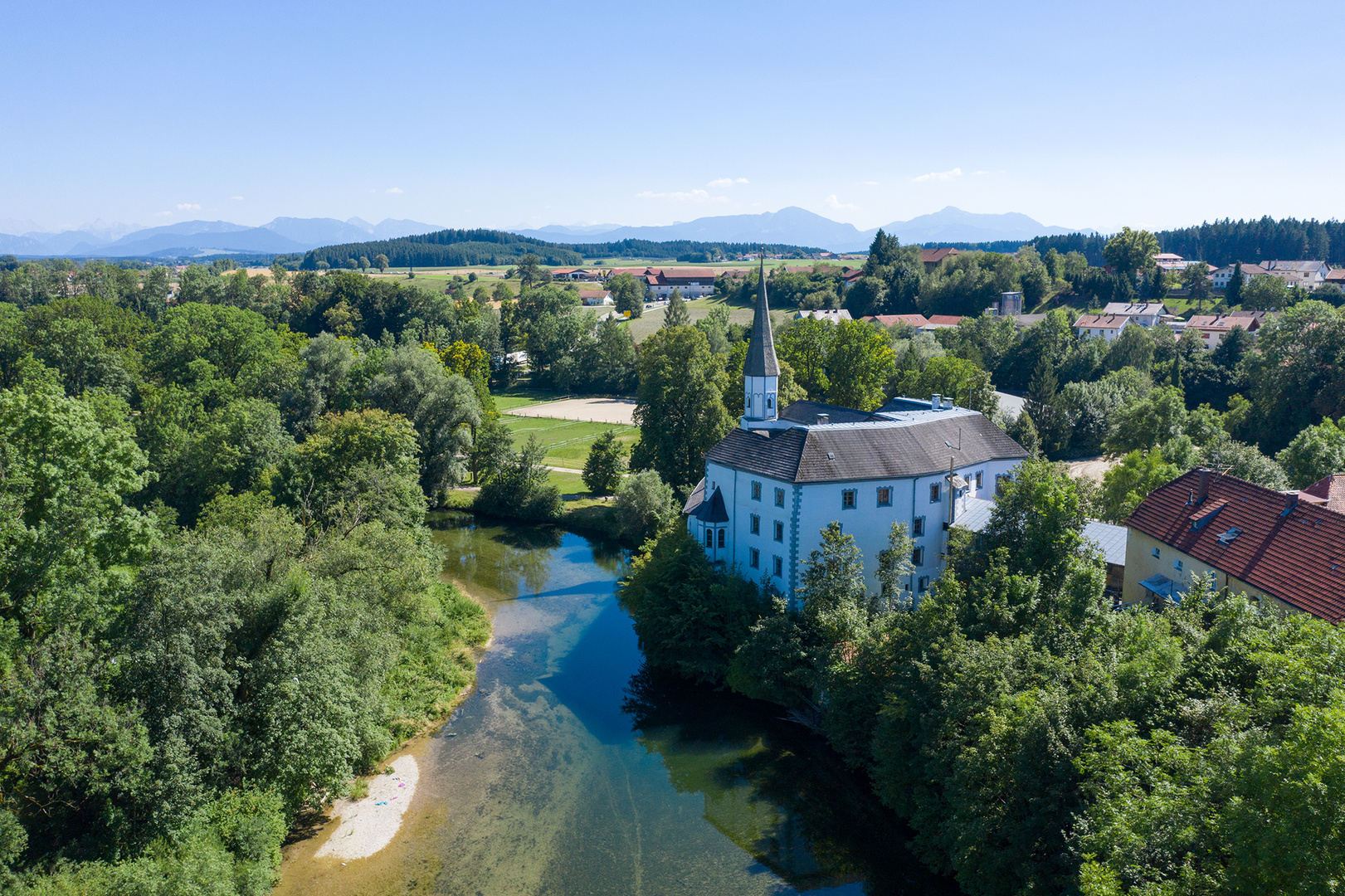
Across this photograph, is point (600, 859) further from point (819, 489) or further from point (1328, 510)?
point (1328, 510)

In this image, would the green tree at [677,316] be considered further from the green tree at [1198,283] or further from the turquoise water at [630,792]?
the green tree at [1198,283]

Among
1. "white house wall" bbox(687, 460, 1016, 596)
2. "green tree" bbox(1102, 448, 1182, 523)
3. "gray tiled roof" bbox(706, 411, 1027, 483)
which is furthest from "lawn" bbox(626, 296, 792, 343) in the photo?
"white house wall" bbox(687, 460, 1016, 596)

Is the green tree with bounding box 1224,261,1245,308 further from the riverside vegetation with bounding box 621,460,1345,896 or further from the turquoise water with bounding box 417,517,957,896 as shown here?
the turquoise water with bounding box 417,517,957,896

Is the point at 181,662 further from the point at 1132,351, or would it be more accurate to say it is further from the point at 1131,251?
the point at 1131,251

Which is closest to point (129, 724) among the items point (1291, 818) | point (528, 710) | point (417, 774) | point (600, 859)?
point (417, 774)

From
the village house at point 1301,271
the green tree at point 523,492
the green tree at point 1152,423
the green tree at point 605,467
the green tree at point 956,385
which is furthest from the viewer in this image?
the village house at point 1301,271

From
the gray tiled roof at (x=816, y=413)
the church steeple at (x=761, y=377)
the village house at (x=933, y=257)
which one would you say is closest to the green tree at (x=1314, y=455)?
the gray tiled roof at (x=816, y=413)

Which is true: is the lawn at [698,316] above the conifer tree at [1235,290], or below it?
below
